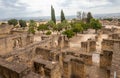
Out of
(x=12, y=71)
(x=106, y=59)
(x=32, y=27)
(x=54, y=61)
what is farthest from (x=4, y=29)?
(x=12, y=71)

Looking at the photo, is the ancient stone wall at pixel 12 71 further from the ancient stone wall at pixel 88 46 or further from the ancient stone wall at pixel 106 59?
the ancient stone wall at pixel 88 46

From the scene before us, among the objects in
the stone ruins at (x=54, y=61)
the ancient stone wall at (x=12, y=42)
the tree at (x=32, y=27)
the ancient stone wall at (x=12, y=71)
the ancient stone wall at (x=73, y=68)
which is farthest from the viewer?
the tree at (x=32, y=27)

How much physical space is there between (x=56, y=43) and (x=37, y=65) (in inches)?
450

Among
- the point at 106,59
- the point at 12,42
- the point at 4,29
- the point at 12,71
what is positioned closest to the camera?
the point at 12,71

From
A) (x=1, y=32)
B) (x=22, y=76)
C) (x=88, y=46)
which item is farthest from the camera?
(x=1, y=32)

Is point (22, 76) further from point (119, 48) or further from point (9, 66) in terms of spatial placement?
point (119, 48)

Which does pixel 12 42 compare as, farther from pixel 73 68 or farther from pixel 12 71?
pixel 12 71

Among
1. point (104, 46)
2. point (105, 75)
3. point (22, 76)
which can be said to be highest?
point (22, 76)

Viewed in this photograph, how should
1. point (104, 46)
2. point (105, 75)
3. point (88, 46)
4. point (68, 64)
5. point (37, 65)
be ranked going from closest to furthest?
point (37, 65) → point (68, 64) → point (105, 75) → point (104, 46) → point (88, 46)

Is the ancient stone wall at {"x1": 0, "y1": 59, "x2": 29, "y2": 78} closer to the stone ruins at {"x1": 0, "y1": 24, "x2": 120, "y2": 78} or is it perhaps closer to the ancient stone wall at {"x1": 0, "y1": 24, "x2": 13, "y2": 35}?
the stone ruins at {"x1": 0, "y1": 24, "x2": 120, "y2": 78}

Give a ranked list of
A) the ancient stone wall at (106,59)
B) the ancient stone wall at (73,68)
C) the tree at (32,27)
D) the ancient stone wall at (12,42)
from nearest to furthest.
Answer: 1. the ancient stone wall at (73,68)
2. the ancient stone wall at (106,59)
3. the ancient stone wall at (12,42)
4. the tree at (32,27)

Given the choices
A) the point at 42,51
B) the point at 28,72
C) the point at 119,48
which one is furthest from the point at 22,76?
the point at 42,51

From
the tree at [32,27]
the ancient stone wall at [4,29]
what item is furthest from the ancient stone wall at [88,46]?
the tree at [32,27]

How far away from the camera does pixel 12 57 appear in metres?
10.5
